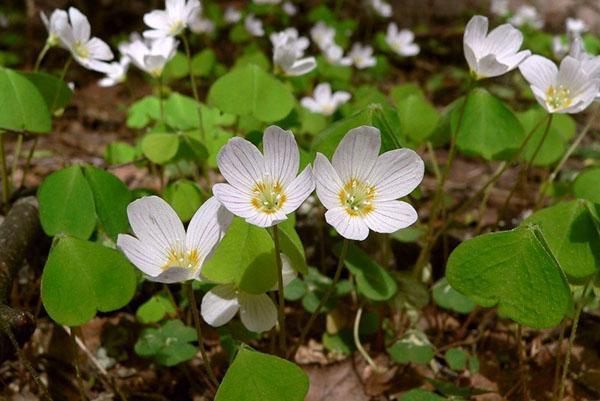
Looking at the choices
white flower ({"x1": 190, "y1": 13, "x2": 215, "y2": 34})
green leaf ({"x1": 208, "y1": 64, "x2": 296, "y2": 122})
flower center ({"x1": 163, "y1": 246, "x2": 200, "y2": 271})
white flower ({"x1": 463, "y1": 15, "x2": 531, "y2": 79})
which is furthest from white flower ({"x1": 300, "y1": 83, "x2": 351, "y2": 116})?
white flower ({"x1": 190, "y1": 13, "x2": 215, "y2": 34})

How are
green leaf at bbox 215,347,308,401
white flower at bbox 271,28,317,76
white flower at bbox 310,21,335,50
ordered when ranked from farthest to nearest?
white flower at bbox 310,21,335,50, white flower at bbox 271,28,317,76, green leaf at bbox 215,347,308,401

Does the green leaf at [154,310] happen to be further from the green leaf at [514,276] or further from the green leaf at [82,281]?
the green leaf at [514,276]

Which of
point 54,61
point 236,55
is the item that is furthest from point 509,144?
point 54,61

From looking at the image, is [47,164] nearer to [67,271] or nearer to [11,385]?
[11,385]

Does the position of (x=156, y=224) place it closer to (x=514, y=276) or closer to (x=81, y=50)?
(x=514, y=276)

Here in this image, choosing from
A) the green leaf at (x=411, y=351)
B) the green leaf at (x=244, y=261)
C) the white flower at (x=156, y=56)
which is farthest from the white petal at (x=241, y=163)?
the white flower at (x=156, y=56)

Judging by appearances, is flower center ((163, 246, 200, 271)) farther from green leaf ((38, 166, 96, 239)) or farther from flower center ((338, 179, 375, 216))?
green leaf ((38, 166, 96, 239))

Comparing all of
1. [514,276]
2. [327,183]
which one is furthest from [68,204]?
[514,276]
